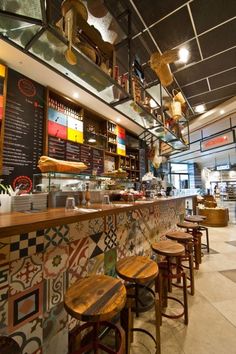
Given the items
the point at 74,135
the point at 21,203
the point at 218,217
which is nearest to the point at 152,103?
Answer: the point at 74,135

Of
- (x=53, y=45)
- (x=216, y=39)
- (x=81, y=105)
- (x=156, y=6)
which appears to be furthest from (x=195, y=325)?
(x=81, y=105)

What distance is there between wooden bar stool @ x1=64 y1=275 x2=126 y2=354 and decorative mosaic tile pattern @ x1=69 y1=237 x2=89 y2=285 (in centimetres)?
33

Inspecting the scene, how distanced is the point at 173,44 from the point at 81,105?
7.50 feet

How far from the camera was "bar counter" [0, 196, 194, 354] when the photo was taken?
110cm

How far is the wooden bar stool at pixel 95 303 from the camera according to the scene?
956mm

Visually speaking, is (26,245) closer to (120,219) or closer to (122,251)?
(120,219)

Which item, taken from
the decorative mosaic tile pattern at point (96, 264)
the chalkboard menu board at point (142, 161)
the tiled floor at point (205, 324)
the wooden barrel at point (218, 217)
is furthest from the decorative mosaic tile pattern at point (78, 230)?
the wooden barrel at point (218, 217)

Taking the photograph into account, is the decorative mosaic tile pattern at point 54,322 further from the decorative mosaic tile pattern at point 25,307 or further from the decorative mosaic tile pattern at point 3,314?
the decorative mosaic tile pattern at point 3,314

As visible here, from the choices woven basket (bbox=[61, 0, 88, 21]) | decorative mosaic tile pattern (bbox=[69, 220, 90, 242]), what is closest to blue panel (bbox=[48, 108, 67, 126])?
woven basket (bbox=[61, 0, 88, 21])

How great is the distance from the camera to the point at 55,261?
4.59 feet

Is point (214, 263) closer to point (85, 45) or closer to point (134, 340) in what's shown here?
point (134, 340)

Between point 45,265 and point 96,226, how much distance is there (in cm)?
59

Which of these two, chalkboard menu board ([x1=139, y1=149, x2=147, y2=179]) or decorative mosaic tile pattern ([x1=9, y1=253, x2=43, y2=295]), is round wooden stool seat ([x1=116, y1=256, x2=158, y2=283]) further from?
chalkboard menu board ([x1=139, y1=149, x2=147, y2=179])

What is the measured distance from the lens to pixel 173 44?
2.98 metres
